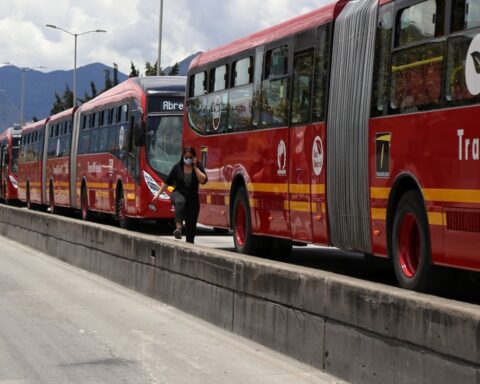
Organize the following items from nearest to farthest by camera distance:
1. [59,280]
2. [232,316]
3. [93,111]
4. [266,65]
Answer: [232,316], [266,65], [59,280], [93,111]

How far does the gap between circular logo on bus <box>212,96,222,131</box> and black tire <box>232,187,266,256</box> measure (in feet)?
5.03

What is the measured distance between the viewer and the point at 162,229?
29.6m

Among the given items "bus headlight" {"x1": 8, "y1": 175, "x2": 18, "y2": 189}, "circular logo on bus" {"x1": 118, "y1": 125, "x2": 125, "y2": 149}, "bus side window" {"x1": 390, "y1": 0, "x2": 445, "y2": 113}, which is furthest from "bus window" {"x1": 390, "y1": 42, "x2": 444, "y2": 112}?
"bus headlight" {"x1": 8, "y1": 175, "x2": 18, "y2": 189}

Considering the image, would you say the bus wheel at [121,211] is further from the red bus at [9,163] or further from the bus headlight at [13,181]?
the bus headlight at [13,181]

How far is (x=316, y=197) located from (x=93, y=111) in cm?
1996

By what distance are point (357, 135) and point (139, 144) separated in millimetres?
14015

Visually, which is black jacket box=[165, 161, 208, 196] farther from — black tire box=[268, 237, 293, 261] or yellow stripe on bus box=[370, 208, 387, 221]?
yellow stripe on bus box=[370, 208, 387, 221]

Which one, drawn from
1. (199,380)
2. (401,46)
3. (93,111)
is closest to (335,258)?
(401,46)

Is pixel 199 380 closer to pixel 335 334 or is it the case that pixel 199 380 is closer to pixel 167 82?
pixel 335 334

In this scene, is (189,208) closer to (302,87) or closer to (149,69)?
(302,87)

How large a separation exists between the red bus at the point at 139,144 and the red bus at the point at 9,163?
25.0 meters

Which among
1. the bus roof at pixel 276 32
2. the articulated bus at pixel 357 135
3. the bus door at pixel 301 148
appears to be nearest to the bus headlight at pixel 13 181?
the bus roof at pixel 276 32

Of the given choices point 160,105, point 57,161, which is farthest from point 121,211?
point 57,161

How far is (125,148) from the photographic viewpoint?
27.9 m
